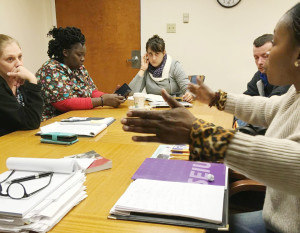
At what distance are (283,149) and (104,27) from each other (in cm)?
363

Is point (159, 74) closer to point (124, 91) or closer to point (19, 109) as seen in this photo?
point (124, 91)

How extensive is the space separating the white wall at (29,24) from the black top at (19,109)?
6.69 feet

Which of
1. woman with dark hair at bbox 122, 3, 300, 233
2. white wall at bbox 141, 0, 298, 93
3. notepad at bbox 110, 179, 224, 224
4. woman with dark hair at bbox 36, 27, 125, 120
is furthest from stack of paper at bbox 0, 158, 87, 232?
white wall at bbox 141, 0, 298, 93

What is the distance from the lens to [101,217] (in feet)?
2.53

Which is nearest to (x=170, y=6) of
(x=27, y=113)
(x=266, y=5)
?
(x=266, y=5)

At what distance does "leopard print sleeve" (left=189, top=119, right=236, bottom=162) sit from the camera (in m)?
0.71

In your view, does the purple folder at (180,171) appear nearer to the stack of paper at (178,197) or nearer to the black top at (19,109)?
the stack of paper at (178,197)

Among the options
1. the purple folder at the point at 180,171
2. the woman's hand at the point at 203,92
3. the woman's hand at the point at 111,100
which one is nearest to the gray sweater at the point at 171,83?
the woman's hand at the point at 111,100

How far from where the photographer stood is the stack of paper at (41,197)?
70cm

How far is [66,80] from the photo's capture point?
83.1 inches

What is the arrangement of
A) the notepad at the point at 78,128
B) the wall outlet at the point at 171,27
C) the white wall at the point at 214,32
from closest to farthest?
1. the notepad at the point at 78,128
2. the white wall at the point at 214,32
3. the wall outlet at the point at 171,27

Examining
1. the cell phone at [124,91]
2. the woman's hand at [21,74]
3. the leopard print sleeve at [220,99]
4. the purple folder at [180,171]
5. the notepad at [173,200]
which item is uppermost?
the woman's hand at [21,74]

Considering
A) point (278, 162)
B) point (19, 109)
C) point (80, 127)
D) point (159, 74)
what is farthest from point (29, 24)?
point (278, 162)

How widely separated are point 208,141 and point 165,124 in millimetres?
125
